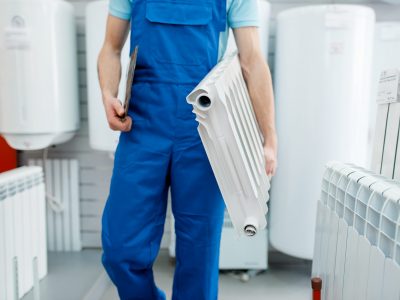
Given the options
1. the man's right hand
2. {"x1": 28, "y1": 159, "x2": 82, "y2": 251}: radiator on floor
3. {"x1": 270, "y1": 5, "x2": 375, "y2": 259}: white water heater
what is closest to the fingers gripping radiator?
the man's right hand

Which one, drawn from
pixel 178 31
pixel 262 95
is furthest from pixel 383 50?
pixel 178 31

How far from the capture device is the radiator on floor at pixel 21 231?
1.82 meters

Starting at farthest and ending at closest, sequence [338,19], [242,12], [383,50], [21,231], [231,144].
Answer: [383,50]
[338,19]
[21,231]
[242,12]
[231,144]

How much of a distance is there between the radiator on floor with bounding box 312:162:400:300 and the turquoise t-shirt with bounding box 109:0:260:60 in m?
0.57

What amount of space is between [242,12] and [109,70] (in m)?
0.50

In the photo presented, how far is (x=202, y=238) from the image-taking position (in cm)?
138

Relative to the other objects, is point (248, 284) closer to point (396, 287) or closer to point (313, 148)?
point (313, 148)

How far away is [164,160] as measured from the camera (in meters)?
1.31

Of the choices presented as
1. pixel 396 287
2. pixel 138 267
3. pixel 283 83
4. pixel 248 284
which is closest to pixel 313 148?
pixel 283 83

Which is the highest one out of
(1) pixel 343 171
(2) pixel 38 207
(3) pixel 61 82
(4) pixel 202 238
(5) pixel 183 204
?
(3) pixel 61 82

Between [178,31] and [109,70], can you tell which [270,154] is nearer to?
[178,31]

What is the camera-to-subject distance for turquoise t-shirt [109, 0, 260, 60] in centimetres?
134

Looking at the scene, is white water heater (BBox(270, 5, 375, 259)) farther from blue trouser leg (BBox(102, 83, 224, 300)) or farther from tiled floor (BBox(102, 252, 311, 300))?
blue trouser leg (BBox(102, 83, 224, 300))

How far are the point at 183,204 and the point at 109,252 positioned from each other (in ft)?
0.97
